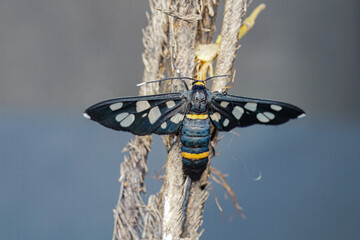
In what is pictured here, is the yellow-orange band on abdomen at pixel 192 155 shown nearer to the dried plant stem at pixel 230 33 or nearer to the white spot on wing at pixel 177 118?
the white spot on wing at pixel 177 118

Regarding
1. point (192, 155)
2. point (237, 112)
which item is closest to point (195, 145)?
point (192, 155)

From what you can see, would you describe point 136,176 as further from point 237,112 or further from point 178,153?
point 237,112

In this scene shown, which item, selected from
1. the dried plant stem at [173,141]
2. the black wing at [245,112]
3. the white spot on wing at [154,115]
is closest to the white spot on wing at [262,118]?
the black wing at [245,112]

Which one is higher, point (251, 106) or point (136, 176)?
point (251, 106)

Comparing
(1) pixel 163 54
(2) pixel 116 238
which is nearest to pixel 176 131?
(1) pixel 163 54

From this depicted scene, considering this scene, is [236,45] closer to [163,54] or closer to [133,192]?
[163,54]

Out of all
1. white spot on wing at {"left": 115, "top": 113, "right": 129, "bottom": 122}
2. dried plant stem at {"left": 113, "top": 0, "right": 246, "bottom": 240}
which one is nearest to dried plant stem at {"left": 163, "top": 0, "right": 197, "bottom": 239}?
dried plant stem at {"left": 113, "top": 0, "right": 246, "bottom": 240}

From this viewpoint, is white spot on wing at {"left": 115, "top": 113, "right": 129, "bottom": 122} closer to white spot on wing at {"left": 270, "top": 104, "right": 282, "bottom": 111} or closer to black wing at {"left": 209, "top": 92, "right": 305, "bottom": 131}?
black wing at {"left": 209, "top": 92, "right": 305, "bottom": 131}
